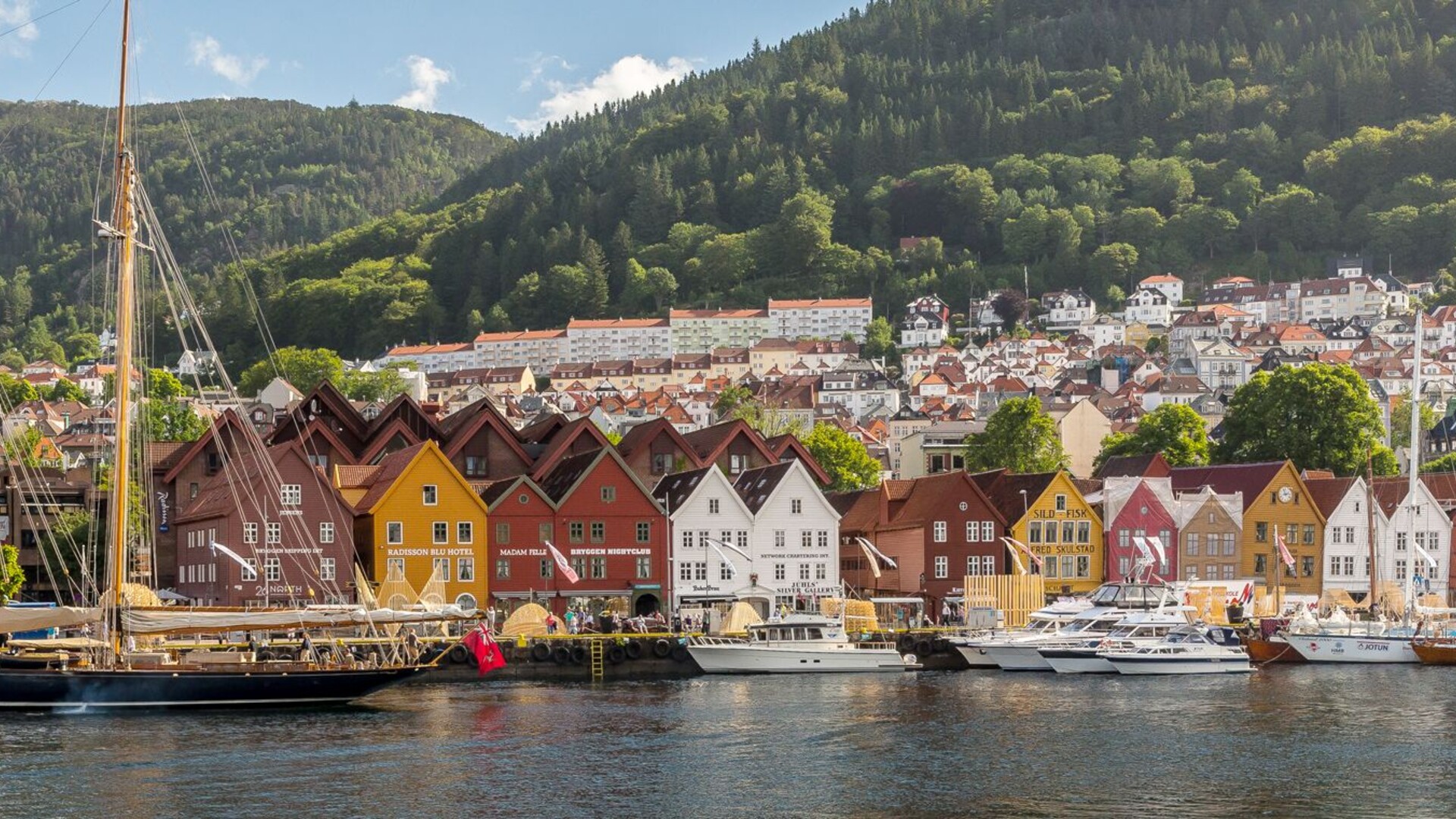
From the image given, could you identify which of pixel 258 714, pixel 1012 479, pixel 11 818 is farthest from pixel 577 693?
pixel 1012 479

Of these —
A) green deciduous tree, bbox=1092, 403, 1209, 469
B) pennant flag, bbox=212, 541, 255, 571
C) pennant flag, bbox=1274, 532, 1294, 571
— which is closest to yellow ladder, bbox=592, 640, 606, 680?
pennant flag, bbox=212, 541, 255, 571

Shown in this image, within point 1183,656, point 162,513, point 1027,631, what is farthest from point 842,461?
point 1183,656

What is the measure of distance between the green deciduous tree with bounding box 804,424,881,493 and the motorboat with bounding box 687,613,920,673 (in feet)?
166

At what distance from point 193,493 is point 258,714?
115 ft

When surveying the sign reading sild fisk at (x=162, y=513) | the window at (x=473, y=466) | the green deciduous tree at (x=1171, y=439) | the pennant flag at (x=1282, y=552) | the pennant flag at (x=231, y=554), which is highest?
the green deciduous tree at (x=1171, y=439)

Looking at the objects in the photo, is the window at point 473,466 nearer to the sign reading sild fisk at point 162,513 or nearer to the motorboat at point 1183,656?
the sign reading sild fisk at point 162,513

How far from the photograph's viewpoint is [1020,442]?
131 metres

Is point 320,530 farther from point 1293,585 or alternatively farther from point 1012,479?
point 1293,585

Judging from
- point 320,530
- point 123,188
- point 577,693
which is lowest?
point 577,693

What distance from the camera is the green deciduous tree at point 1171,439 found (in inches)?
5098

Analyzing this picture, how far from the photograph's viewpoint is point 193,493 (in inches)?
3679

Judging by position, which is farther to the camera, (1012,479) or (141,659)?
(1012,479)

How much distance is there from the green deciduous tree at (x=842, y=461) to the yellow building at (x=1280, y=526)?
31.2m

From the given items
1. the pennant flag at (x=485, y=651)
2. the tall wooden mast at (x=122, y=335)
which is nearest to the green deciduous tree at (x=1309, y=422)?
the pennant flag at (x=485, y=651)
